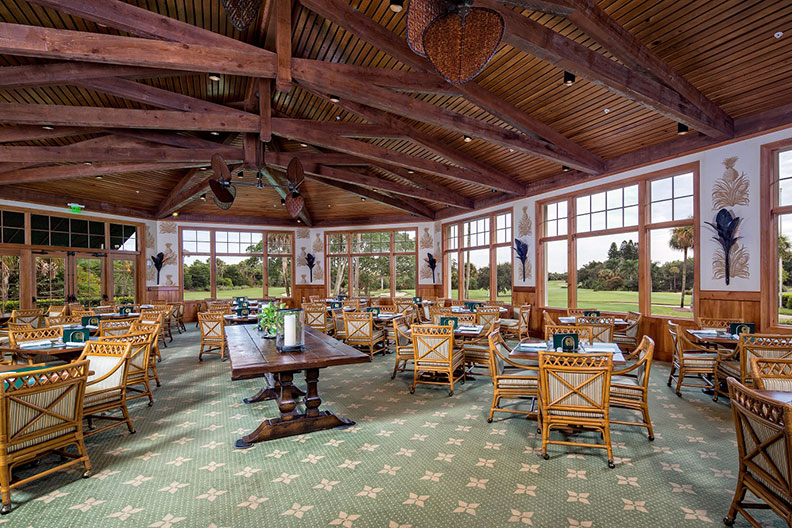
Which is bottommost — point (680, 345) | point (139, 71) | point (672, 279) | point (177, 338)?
point (177, 338)

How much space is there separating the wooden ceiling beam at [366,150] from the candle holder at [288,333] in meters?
4.23

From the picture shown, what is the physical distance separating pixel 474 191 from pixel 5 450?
404 inches

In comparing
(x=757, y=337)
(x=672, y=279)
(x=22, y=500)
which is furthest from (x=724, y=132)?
(x=22, y=500)

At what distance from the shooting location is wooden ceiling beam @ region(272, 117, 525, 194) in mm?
6969

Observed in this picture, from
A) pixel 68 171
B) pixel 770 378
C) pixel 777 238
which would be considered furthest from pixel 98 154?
pixel 777 238

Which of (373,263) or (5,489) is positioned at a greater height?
(373,263)

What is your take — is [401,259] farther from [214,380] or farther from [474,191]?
[214,380]

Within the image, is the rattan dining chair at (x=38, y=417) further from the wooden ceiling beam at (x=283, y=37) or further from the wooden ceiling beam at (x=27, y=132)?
the wooden ceiling beam at (x=27, y=132)

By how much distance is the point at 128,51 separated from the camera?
4.12m

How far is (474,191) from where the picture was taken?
35.6 ft

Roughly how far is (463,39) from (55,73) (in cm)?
570

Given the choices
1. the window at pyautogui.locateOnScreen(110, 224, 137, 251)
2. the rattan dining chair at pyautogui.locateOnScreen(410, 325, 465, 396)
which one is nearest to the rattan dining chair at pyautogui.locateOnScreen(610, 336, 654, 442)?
the rattan dining chair at pyautogui.locateOnScreen(410, 325, 465, 396)

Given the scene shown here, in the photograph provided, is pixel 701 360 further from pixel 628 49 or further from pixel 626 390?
pixel 628 49

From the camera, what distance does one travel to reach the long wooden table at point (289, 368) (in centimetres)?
319
